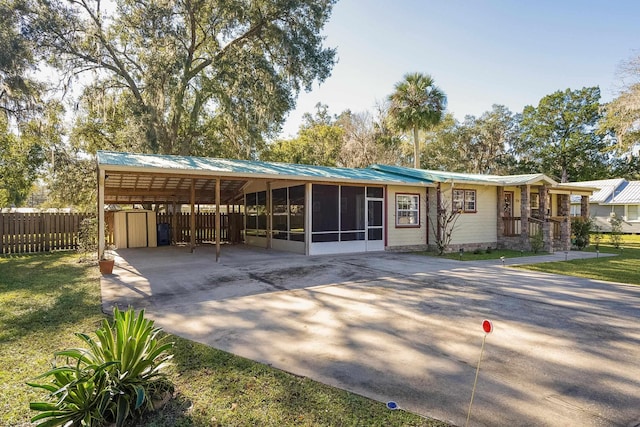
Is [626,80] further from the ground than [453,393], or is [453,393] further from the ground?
[626,80]

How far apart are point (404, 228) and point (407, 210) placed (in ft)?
2.37

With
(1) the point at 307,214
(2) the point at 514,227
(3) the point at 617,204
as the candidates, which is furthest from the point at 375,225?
(3) the point at 617,204

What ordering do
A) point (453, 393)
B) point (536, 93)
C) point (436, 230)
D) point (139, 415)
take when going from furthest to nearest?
point (536, 93), point (436, 230), point (453, 393), point (139, 415)

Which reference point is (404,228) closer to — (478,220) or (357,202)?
(357,202)

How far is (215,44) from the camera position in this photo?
19.2 meters

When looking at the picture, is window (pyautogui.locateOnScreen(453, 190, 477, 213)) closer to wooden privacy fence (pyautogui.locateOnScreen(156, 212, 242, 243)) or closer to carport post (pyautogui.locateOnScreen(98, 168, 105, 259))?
wooden privacy fence (pyautogui.locateOnScreen(156, 212, 242, 243))

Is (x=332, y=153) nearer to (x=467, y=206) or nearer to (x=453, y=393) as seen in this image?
(x=467, y=206)

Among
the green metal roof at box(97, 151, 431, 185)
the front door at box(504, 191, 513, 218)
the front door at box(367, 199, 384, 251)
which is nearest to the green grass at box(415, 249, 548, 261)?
Answer: the front door at box(367, 199, 384, 251)

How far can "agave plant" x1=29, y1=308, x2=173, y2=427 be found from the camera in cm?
243

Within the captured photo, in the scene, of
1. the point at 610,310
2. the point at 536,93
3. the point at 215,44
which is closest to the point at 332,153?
the point at 215,44

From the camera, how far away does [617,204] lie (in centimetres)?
2522

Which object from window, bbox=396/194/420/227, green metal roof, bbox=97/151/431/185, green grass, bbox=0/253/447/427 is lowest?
green grass, bbox=0/253/447/427

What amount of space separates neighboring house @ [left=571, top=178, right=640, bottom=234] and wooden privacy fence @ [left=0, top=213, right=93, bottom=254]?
29.3 meters

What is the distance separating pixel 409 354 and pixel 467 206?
11.9 m
